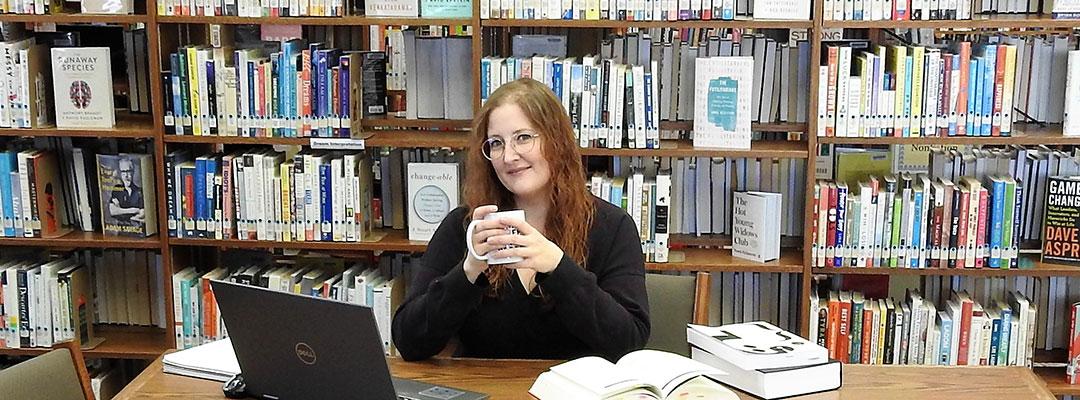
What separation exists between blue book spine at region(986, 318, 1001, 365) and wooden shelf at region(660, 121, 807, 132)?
0.81 metres

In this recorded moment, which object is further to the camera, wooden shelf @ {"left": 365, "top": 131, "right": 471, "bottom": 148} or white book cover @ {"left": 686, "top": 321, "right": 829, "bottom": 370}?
wooden shelf @ {"left": 365, "top": 131, "right": 471, "bottom": 148}

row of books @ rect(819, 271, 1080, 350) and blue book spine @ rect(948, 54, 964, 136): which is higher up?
blue book spine @ rect(948, 54, 964, 136)

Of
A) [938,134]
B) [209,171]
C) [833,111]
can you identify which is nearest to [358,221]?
[209,171]

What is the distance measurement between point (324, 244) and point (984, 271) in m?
1.96

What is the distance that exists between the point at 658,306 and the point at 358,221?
1187mm

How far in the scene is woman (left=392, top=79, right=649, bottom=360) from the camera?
240cm

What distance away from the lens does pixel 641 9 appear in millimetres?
3387

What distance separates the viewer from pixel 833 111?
3439 mm

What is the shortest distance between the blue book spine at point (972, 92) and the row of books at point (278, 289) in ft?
5.80

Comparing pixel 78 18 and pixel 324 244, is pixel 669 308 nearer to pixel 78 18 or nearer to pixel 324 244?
pixel 324 244

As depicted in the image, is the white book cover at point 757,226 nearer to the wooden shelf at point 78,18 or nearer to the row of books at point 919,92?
the row of books at point 919,92

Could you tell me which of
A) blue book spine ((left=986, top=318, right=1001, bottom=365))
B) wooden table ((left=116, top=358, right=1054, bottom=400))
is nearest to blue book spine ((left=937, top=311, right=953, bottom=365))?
blue book spine ((left=986, top=318, right=1001, bottom=365))

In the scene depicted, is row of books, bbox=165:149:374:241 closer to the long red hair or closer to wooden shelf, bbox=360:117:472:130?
wooden shelf, bbox=360:117:472:130

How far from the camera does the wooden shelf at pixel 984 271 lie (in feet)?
11.4
